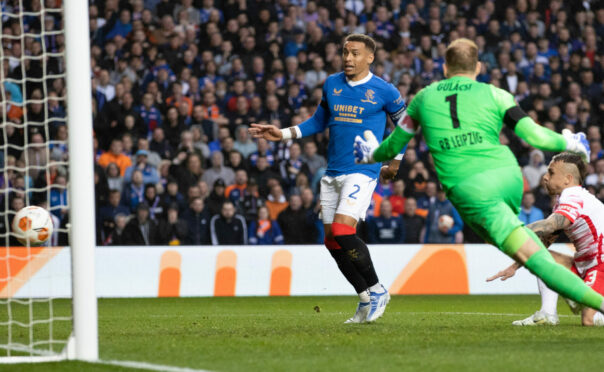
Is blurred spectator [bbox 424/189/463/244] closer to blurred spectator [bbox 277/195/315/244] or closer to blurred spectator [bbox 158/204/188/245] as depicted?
blurred spectator [bbox 277/195/315/244]

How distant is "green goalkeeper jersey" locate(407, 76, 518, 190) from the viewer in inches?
249

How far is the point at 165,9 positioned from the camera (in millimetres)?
19234

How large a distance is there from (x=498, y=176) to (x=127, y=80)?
1229cm

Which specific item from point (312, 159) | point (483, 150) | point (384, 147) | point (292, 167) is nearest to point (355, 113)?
point (384, 147)

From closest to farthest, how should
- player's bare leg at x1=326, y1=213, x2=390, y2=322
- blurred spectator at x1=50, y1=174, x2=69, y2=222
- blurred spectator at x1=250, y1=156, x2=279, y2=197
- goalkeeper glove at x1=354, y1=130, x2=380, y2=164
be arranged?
goalkeeper glove at x1=354, y1=130, x2=380, y2=164 < player's bare leg at x1=326, y1=213, x2=390, y2=322 < blurred spectator at x1=50, y1=174, x2=69, y2=222 < blurred spectator at x1=250, y1=156, x2=279, y2=197

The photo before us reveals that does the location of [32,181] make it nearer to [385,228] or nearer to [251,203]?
[251,203]

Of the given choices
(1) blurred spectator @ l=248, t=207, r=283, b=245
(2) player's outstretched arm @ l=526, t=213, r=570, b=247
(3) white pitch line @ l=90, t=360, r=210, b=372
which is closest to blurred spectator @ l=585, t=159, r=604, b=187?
(1) blurred spectator @ l=248, t=207, r=283, b=245

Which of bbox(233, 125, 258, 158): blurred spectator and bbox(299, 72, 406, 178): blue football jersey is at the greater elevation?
bbox(299, 72, 406, 178): blue football jersey

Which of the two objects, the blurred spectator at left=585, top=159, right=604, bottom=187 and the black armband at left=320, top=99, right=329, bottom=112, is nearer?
the black armband at left=320, top=99, right=329, bottom=112

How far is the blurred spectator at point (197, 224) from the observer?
15664 millimetres

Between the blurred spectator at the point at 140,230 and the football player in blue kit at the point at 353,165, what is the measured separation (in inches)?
282

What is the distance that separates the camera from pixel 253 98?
17625 millimetres

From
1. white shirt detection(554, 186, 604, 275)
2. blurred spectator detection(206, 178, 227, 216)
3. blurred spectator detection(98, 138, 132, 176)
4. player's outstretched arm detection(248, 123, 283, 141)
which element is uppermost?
player's outstretched arm detection(248, 123, 283, 141)

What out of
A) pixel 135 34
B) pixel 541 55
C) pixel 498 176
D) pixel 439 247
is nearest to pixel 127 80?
pixel 135 34
